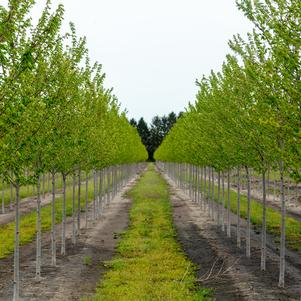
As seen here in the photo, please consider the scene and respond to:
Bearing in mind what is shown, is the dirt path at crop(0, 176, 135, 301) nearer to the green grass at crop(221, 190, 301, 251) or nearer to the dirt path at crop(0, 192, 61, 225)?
the dirt path at crop(0, 192, 61, 225)

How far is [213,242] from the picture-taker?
1172 inches

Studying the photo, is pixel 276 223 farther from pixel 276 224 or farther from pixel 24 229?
pixel 24 229

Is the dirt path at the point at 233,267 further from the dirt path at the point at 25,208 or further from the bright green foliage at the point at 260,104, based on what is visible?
the dirt path at the point at 25,208

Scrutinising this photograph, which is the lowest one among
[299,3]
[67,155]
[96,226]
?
[96,226]

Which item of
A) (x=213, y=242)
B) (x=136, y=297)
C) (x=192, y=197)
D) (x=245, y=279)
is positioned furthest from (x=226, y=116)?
(x=192, y=197)

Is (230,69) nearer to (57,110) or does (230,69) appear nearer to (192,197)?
(57,110)

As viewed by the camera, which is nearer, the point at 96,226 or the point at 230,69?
the point at 230,69

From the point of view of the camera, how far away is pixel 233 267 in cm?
2256

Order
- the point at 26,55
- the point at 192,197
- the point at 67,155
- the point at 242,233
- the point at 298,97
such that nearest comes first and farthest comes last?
the point at 26,55, the point at 298,97, the point at 67,155, the point at 242,233, the point at 192,197

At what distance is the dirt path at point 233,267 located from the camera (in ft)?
60.0

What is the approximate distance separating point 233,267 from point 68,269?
769 cm

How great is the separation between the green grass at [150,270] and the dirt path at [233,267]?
0.72 m

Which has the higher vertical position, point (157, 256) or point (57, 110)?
point (57, 110)

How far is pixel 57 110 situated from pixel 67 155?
3.44m
